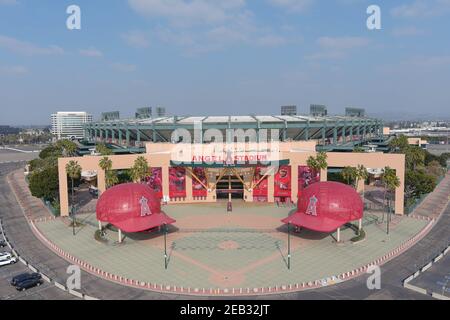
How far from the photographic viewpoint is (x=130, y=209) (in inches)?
2115

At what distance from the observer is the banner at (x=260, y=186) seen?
81.9m

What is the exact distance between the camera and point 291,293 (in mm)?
39875

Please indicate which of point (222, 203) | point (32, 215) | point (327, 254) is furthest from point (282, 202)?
point (32, 215)

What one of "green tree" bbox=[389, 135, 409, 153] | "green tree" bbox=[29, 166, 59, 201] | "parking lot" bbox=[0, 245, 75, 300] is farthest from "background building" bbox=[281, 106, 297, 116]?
"parking lot" bbox=[0, 245, 75, 300]

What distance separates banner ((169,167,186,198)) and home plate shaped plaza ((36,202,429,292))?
11490 millimetres

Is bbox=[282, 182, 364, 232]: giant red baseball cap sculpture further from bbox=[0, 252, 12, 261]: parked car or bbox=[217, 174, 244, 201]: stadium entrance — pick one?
bbox=[0, 252, 12, 261]: parked car

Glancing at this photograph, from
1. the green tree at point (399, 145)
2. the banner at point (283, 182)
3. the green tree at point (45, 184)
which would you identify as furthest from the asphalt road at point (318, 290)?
the green tree at point (399, 145)

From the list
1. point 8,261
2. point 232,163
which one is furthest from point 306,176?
point 8,261

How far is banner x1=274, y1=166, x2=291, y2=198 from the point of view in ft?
267

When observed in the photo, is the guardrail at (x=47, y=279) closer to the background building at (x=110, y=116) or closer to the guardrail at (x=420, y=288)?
the guardrail at (x=420, y=288)

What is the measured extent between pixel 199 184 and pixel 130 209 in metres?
30.5

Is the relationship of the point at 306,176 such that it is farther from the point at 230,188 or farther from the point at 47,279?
the point at 47,279

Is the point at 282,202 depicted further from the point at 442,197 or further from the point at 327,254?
the point at 442,197

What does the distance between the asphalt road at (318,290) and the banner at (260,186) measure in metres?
34.0
